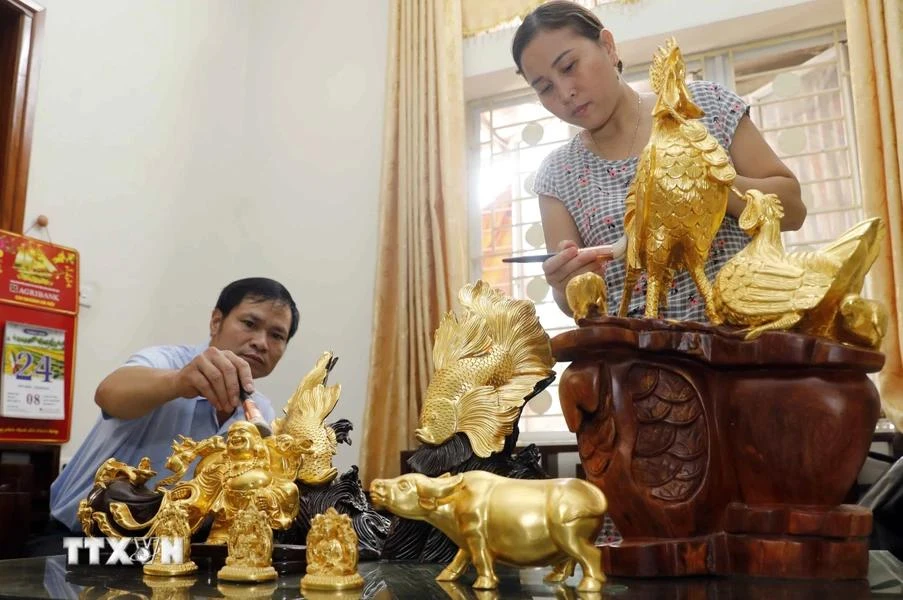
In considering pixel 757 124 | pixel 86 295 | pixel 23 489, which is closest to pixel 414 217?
pixel 86 295

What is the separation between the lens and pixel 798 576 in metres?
0.62

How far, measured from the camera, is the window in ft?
9.20

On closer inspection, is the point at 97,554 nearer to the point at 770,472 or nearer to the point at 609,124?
the point at 770,472

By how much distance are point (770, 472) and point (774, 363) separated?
0.09m

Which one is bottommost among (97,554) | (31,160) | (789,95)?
(97,554)

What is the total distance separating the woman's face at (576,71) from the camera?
107 centimetres

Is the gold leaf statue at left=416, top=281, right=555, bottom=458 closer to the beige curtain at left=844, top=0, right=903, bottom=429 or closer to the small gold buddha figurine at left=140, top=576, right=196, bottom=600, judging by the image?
the small gold buddha figurine at left=140, top=576, right=196, bottom=600

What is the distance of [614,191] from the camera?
109cm

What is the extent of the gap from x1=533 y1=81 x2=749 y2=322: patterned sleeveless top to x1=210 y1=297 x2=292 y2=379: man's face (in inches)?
27.3

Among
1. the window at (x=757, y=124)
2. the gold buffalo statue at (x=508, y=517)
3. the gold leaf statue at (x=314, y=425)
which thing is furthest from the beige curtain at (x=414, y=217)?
the gold buffalo statue at (x=508, y=517)

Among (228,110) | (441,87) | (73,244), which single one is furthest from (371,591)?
(228,110)

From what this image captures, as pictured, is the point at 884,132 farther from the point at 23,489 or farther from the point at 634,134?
the point at 23,489

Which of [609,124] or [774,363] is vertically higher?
[609,124]
